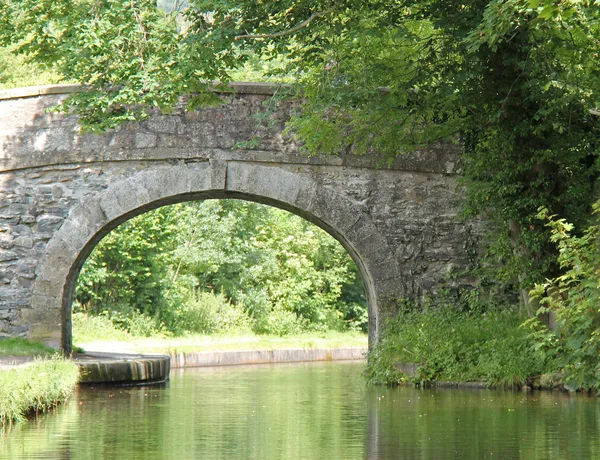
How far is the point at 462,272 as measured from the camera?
13773mm

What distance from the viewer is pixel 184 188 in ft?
44.4

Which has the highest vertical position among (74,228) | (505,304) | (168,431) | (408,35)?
(408,35)

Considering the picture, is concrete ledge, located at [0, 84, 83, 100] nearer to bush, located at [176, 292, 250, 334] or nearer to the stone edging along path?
the stone edging along path

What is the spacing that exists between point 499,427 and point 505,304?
568cm

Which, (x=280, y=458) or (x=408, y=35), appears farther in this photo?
Result: (x=408, y=35)

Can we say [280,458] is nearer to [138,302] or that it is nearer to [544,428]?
[544,428]

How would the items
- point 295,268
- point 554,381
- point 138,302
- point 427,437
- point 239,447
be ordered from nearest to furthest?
1. point 239,447
2. point 427,437
3. point 554,381
4. point 138,302
5. point 295,268

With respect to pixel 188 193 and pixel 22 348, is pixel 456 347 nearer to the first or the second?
pixel 188 193

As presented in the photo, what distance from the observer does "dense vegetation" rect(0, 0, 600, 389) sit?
34.2 feet

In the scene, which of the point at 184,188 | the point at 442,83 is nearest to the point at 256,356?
the point at 184,188

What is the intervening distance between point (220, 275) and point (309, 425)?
15.7 metres

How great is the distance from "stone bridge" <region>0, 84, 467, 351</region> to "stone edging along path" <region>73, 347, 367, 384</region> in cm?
101

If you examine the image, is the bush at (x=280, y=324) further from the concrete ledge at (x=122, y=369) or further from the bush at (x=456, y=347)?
the bush at (x=456, y=347)

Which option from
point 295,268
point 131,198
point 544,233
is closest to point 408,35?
point 544,233
